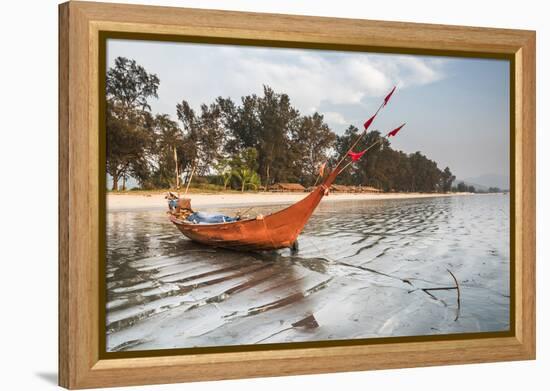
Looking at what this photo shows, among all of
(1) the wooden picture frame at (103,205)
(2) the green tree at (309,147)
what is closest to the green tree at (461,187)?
(1) the wooden picture frame at (103,205)

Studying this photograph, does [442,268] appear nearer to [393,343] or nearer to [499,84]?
[393,343]

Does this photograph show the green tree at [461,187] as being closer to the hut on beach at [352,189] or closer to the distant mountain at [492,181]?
the distant mountain at [492,181]

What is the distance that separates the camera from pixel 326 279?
5.36m

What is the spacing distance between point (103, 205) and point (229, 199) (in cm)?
79

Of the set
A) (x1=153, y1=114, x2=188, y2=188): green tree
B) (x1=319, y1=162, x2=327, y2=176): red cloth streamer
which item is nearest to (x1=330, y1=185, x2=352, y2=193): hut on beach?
(x1=319, y1=162, x2=327, y2=176): red cloth streamer

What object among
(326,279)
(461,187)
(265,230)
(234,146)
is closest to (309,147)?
(234,146)

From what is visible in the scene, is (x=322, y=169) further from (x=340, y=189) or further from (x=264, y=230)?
(x=264, y=230)

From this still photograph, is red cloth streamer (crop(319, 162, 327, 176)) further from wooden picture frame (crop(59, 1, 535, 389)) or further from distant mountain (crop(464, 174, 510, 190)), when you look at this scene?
distant mountain (crop(464, 174, 510, 190))

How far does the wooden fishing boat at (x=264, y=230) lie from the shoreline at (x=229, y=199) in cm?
7

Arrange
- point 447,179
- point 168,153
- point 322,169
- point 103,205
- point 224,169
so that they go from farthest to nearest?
point 447,179 → point 322,169 → point 224,169 → point 168,153 → point 103,205

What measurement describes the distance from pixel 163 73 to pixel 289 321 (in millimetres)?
1563

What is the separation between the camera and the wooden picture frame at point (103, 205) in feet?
15.7

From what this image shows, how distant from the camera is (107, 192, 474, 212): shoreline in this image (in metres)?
4.97

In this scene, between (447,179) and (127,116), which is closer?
(127,116)
